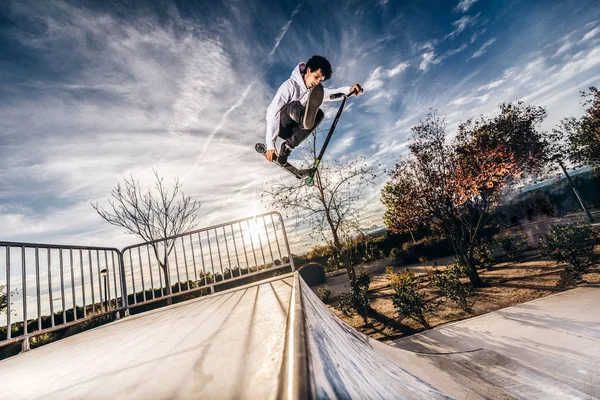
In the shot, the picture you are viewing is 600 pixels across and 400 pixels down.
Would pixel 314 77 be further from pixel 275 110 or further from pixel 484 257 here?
pixel 484 257

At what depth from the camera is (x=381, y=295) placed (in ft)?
36.3

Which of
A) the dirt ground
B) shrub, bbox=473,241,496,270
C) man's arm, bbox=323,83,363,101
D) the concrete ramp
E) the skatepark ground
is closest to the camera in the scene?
the concrete ramp

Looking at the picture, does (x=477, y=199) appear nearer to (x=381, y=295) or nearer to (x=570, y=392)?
(x=381, y=295)

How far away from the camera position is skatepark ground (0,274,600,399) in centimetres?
87

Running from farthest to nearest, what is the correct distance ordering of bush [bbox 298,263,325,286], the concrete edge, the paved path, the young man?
bush [bbox 298,263,325,286] < the young man < the paved path < the concrete edge

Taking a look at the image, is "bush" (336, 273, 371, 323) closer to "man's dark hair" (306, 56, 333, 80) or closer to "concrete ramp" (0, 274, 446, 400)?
"concrete ramp" (0, 274, 446, 400)

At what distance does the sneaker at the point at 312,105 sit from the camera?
3.48 metres

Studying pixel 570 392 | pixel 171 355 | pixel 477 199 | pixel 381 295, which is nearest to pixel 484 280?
pixel 477 199

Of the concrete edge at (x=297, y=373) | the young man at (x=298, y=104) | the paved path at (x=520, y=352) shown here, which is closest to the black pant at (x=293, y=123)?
the young man at (x=298, y=104)

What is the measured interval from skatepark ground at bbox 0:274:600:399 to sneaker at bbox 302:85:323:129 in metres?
2.36

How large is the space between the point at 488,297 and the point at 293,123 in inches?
330

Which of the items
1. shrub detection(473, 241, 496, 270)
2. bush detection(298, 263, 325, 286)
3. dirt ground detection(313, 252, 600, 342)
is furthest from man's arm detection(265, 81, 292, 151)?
bush detection(298, 263, 325, 286)

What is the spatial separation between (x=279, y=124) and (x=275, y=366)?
3547 mm

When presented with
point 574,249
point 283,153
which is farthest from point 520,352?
point 574,249
